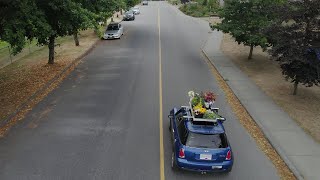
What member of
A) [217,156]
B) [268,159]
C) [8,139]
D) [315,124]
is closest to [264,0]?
[315,124]

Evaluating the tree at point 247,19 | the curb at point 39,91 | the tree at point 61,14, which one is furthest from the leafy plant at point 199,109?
the tree at point 247,19

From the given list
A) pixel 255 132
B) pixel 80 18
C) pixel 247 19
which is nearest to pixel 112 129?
pixel 255 132

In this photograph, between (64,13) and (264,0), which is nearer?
(64,13)

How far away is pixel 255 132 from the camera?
14.3 m

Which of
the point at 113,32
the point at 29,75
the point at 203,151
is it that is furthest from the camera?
the point at 113,32

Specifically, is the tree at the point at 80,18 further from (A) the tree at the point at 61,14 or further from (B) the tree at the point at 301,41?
(B) the tree at the point at 301,41

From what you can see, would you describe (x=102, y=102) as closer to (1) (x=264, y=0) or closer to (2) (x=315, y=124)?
(2) (x=315, y=124)

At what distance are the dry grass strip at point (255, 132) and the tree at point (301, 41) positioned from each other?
10.1 feet

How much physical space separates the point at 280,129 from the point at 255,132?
1.03m

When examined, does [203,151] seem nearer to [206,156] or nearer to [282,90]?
[206,156]

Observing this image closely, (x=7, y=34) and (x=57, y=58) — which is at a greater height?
(x=7, y=34)

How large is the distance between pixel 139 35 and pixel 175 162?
29.0m

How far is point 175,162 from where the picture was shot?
35.8 feet

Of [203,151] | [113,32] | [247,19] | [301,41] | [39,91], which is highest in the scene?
[247,19]
